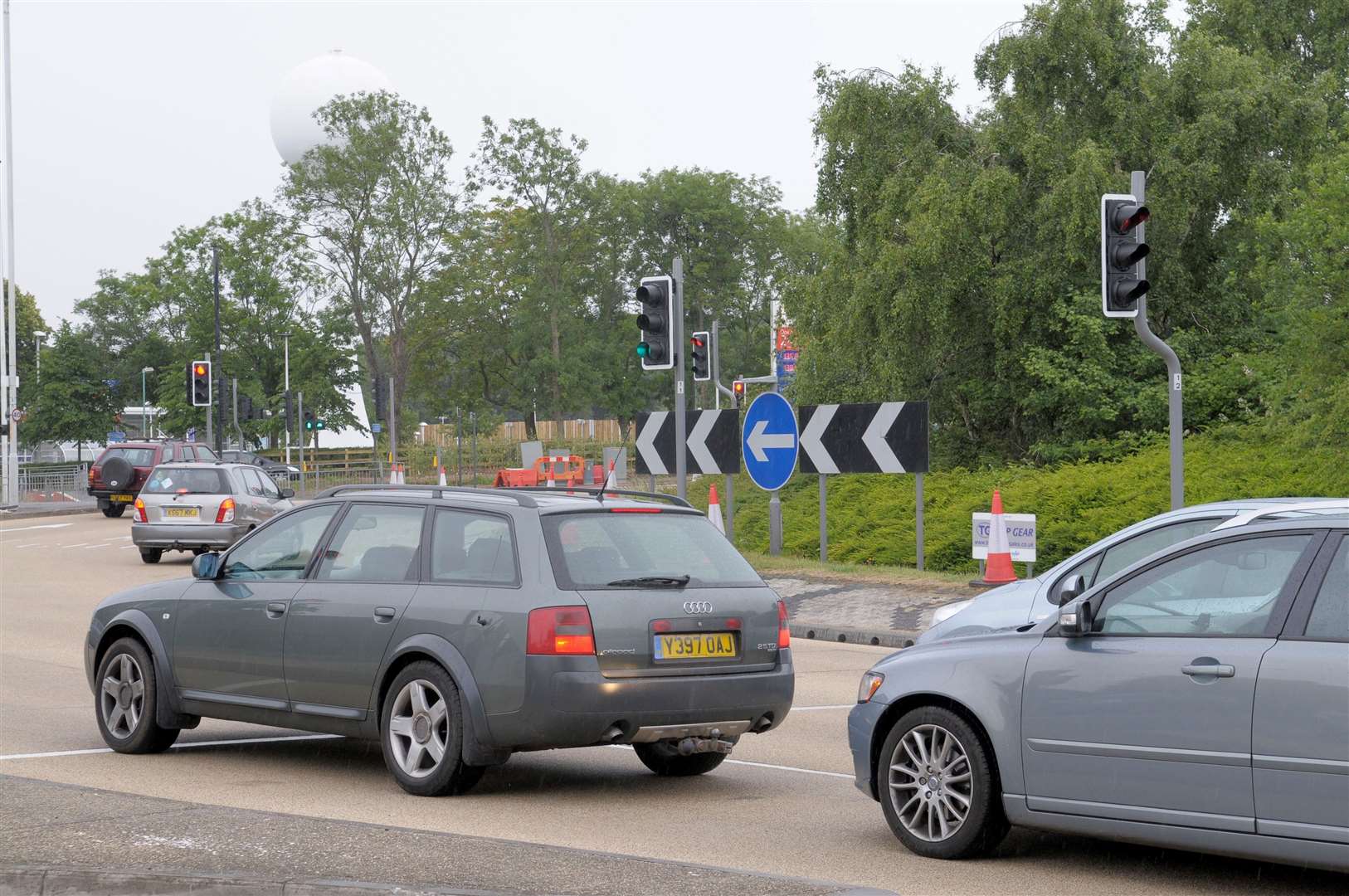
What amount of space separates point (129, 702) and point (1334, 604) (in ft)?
22.7

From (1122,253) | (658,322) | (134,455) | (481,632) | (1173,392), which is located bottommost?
(481,632)

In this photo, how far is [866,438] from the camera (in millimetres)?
21812

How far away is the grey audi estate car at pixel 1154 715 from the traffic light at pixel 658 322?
12.9m

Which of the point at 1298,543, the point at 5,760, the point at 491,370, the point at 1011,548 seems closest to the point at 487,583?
the point at 5,760

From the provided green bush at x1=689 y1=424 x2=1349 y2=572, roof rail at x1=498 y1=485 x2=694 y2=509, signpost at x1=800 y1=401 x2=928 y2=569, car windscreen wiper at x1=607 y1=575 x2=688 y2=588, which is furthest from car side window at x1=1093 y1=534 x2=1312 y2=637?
signpost at x1=800 y1=401 x2=928 y2=569

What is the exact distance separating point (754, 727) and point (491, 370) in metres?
68.4

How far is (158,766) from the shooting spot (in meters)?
9.45

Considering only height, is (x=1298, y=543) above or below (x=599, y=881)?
above

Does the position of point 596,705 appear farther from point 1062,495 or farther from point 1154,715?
point 1062,495

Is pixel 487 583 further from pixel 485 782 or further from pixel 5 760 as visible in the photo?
pixel 5 760

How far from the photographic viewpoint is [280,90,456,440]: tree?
2655 inches

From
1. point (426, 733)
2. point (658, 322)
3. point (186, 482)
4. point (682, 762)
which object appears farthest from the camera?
point (186, 482)


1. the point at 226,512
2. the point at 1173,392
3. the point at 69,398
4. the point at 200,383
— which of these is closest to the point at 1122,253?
the point at 1173,392

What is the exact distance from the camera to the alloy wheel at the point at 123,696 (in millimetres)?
9836
